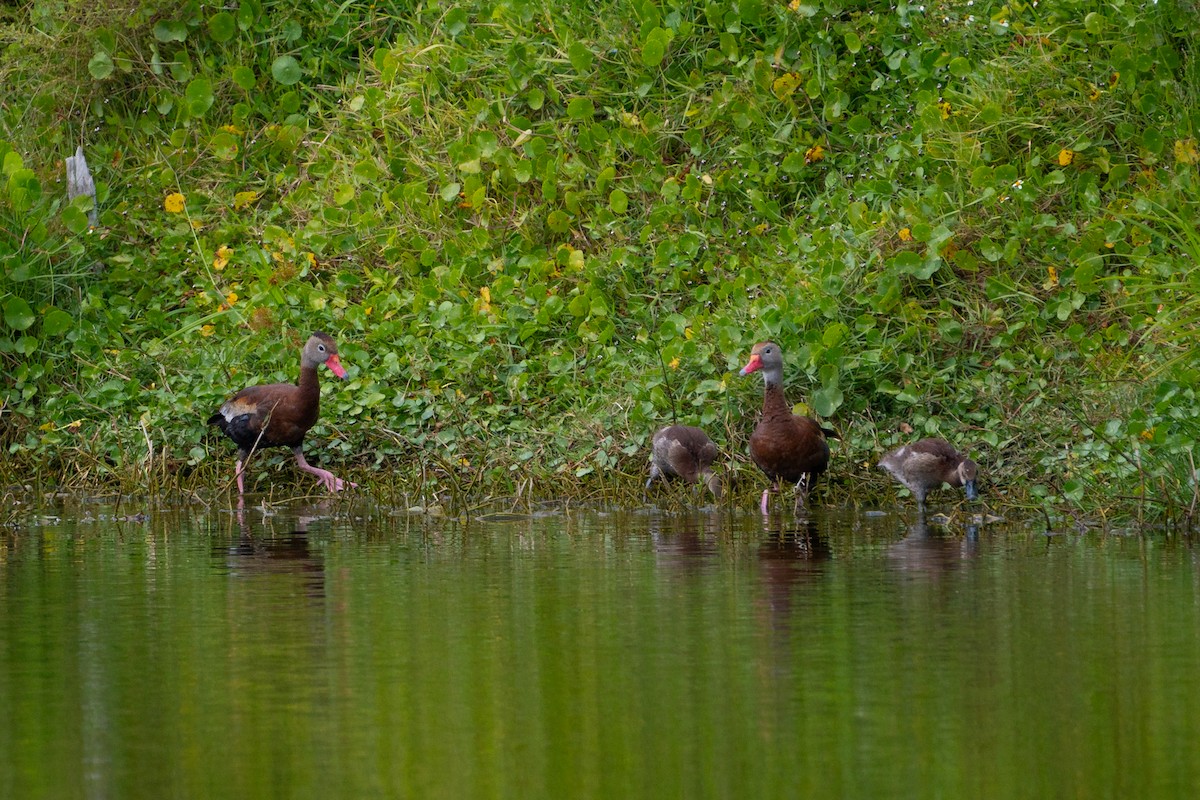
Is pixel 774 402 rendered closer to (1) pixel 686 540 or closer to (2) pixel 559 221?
(1) pixel 686 540

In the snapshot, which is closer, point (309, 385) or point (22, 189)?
point (309, 385)

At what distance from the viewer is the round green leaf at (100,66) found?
1625cm

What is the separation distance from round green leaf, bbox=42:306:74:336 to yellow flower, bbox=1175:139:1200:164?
7.84 m

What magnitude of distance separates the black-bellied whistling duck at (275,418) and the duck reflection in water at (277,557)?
1415 millimetres

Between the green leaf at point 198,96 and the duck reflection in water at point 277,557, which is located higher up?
the green leaf at point 198,96

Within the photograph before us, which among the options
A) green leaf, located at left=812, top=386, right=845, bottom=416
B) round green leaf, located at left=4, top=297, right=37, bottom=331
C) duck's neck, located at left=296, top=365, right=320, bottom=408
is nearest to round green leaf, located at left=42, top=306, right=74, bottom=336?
round green leaf, located at left=4, top=297, right=37, bottom=331

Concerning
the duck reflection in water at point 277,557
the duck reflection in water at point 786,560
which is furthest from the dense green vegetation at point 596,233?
the duck reflection in water at point 277,557

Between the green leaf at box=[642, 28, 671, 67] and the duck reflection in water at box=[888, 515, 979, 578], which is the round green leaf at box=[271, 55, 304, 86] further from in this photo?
the duck reflection in water at box=[888, 515, 979, 578]

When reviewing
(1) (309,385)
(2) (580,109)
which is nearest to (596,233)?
(2) (580,109)

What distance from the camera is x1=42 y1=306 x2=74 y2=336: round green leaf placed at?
14023 millimetres

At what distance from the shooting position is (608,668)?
21.0ft

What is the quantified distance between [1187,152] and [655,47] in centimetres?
402

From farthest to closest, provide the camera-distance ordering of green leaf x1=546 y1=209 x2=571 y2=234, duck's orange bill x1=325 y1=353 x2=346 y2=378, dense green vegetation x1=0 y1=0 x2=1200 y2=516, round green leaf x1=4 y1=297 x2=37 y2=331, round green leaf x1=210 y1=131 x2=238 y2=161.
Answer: round green leaf x1=210 y1=131 x2=238 y2=161 → green leaf x1=546 y1=209 x2=571 y2=234 → round green leaf x1=4 y1=297 x2=37 y2=331 → duck's orange bill x1=325 y1=353 x2=346 y2=378 → dense green vegetation x1=0 y1=0 x2=1200 y2=516

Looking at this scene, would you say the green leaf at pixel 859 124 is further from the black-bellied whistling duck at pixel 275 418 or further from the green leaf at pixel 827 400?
the black-bellied whistling duck at pixel 275 418
